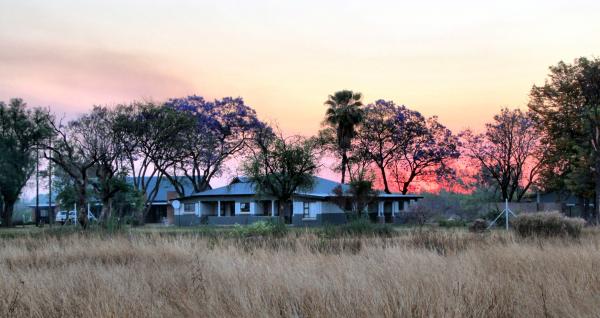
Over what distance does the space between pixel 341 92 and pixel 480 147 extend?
43.9ft

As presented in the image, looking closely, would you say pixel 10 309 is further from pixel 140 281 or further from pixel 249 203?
pixel 249 203

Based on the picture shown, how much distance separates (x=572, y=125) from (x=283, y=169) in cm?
1995

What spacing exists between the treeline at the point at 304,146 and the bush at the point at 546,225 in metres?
19.9

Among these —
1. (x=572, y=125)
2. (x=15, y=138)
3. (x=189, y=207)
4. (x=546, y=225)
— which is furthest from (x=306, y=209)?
(x=546, y=225)

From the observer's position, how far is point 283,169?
1567 inches

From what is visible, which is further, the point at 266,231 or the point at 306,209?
the point at 306,209

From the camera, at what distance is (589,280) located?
291 inches

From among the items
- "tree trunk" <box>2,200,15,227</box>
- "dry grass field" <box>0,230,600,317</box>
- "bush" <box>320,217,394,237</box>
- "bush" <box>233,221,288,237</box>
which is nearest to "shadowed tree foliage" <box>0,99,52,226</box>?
"tree trunk" <box>2,200,15,227</box>

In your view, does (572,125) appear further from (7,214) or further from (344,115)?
(7,214)

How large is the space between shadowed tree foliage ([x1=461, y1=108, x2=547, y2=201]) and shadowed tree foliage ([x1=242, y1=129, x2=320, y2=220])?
19.2 meters

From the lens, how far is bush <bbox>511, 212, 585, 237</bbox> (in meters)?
17.9

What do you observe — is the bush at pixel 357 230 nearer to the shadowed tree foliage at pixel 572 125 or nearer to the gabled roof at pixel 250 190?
the shadowed tree foliage at pixel 572 125

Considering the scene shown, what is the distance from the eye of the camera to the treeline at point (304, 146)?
129 ft

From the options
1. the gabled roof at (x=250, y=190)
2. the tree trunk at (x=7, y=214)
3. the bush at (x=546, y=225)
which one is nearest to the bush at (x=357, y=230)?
the bush at (x=546, y=225)
